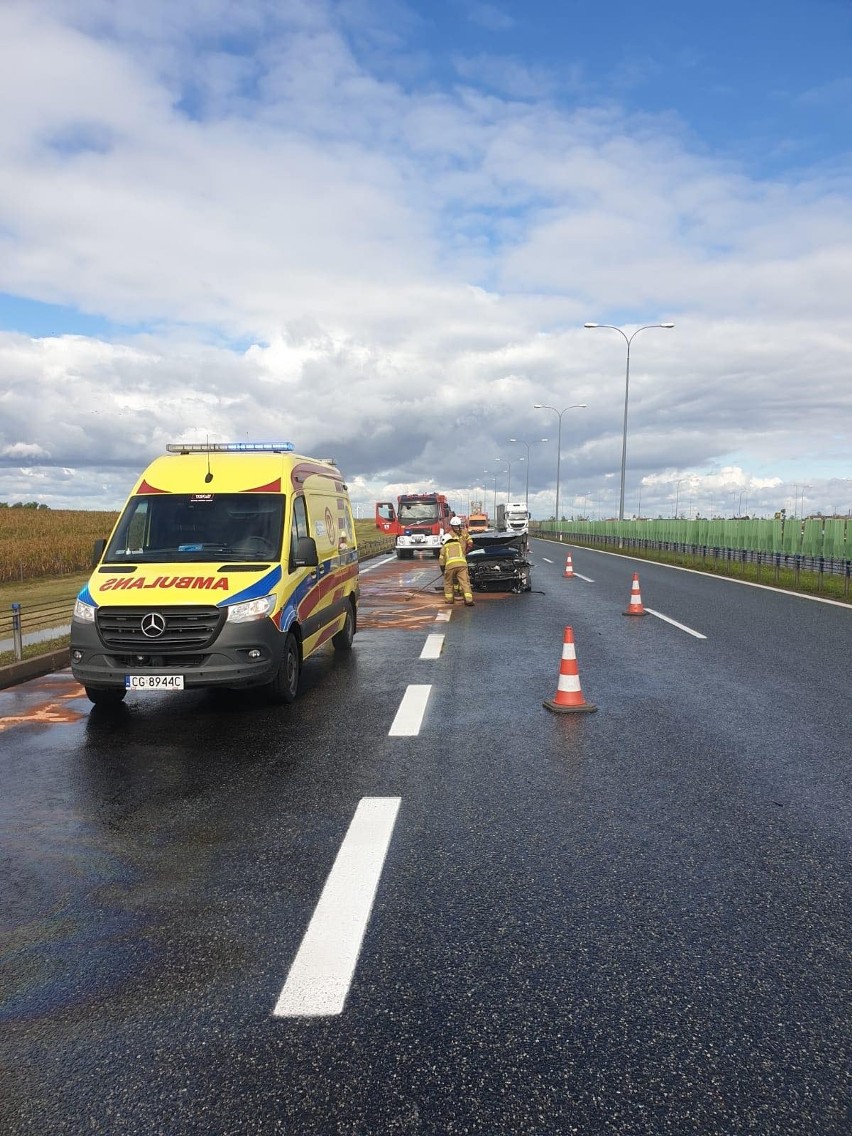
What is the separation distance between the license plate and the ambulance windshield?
129 cm

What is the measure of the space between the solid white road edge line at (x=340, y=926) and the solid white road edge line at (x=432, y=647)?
230 inches

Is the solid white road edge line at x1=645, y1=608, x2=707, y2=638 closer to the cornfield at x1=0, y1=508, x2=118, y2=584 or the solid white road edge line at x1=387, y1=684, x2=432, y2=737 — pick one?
the solid white road edge line at x1=387, y1=684, x2=432, y2=737

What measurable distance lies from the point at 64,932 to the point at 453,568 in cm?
1361

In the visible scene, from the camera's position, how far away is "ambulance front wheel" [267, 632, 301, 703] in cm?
754

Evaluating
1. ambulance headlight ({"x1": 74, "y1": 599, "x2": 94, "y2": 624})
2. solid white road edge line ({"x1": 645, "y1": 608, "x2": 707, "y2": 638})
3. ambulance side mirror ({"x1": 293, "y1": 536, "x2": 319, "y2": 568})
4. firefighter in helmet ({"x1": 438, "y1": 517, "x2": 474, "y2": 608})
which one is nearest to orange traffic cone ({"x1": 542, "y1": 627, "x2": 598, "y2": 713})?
ambulance side mirror ({"x1": 293, "y1": 536, "x2": 319, "y2": 568})

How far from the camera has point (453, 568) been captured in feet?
55.3

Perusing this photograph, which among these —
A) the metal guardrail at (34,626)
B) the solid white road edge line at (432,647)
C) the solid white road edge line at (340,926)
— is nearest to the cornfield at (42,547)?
the metal guardrail at (34,626)

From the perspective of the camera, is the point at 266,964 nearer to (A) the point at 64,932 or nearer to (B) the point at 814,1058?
(A) the point at 64,932

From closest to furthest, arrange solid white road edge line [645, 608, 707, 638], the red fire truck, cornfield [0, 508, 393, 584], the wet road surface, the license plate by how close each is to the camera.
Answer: the wet road surface → the license plate → solid white road edge line [645, 608, 707, 638] → cornfield [0, 508, 393, 584] → the red fire truck

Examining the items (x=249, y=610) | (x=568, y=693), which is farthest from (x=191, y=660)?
(x=568, y=693)

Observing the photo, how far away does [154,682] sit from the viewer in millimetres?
6965

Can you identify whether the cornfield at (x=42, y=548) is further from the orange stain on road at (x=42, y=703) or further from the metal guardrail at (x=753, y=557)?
the metal guardrail at (x=753, y=557)

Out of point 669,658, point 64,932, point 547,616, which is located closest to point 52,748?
point 64,932

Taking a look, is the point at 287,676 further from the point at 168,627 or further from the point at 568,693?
the point at 568,693
